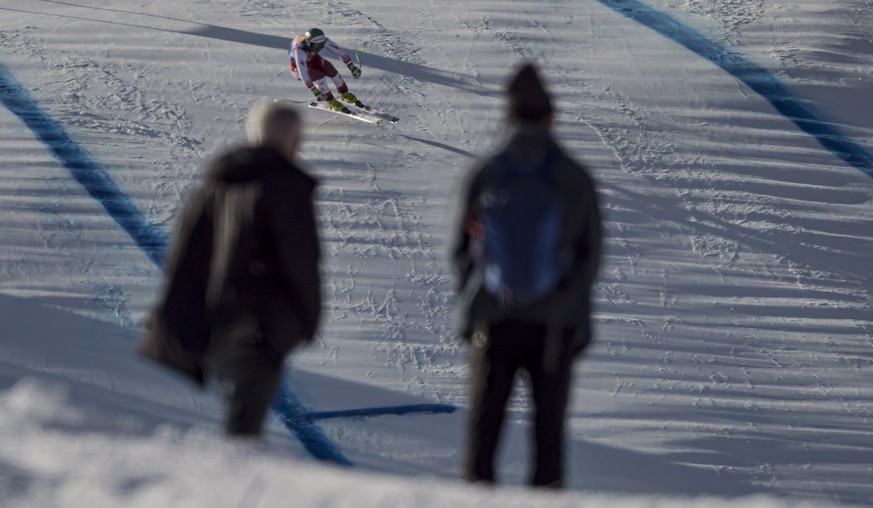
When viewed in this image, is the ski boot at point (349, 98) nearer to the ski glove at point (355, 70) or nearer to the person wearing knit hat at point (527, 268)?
the ski glove at point (355, 70)

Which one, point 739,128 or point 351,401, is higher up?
point 739,128

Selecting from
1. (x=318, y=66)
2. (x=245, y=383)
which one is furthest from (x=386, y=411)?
(x=245, y=383)

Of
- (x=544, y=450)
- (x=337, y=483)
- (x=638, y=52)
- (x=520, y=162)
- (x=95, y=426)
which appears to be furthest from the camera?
(x=638, y=52)

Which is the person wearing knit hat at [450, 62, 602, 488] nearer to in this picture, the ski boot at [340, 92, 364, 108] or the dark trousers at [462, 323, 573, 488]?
the dark trousers at [462, 323, 573, 488]

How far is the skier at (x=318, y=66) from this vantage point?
24.0 ft

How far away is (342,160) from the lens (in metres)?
7.23

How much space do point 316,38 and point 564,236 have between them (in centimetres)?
519

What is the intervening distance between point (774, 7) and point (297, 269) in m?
6.16

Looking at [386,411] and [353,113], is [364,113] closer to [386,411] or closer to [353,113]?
[353,113]

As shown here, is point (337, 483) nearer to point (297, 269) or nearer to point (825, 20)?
point (297, 269)

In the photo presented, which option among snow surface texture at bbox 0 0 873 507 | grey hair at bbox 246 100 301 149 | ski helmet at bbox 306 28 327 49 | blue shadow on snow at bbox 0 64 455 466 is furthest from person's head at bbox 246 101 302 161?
ski helmet at bbox 306 28 327 49

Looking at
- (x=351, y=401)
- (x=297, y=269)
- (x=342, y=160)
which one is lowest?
(x=351, y=401)

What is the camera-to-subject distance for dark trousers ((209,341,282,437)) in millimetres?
2447

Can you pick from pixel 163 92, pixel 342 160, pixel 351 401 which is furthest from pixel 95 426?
pixel 163 92
